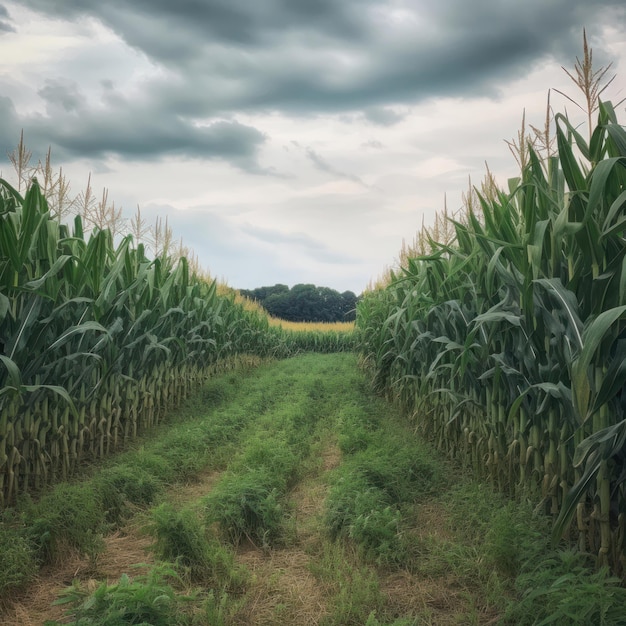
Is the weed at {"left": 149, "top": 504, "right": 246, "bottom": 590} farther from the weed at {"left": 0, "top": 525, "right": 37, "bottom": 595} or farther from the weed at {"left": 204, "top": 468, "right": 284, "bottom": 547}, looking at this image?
the weed at {"left": 0, "top": 525, "right": 37, "bottom": 595}

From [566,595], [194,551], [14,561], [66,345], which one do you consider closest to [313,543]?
[194,551]

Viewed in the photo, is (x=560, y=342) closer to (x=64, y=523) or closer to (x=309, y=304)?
(x=64, y=523)

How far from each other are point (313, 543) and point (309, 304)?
2078 inches

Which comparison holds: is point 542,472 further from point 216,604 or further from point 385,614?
point 216,604

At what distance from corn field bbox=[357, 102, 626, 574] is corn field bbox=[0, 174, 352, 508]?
3.29m

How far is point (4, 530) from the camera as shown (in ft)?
11.1

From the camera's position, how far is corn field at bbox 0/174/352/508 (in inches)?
159

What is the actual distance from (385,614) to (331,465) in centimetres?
271

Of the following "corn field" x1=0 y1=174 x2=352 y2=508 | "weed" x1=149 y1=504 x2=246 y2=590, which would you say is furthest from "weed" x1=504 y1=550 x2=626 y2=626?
→ "corn field" x1=0 y1=174 x2=352 y2=508

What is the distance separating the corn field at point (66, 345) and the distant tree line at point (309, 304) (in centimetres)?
4829

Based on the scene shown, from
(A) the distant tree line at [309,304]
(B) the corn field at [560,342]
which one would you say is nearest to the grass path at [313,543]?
(B) the corn field at [560,342]

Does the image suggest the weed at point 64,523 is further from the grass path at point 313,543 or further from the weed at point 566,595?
the weed at point 566,595

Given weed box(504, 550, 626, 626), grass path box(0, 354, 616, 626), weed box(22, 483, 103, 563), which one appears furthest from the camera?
weed box(22, 483, 103, 563)

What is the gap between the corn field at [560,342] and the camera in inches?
98.4
